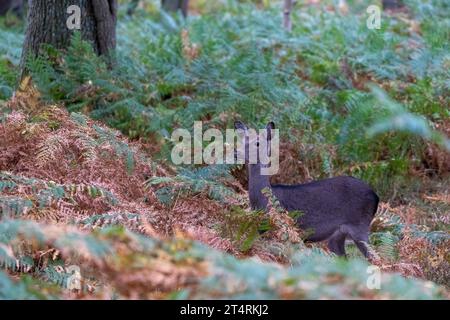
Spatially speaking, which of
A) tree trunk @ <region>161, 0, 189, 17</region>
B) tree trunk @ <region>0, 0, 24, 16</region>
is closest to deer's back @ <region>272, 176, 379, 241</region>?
tree trunk @ <region>0, 0, 24, 16</region>

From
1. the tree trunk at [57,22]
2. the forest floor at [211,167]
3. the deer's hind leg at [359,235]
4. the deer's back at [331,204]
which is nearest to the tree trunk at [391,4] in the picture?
the forest floor at [211,167]

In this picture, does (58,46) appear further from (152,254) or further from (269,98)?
(152,254)

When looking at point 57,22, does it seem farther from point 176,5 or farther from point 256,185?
point 176,5

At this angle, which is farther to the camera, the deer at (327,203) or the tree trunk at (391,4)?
the tree trunk at (391,4)

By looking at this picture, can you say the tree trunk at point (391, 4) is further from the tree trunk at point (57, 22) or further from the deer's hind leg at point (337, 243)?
the deer's hind leg at point (337, 243)

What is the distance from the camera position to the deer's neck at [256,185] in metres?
7.57

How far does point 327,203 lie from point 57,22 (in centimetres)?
365

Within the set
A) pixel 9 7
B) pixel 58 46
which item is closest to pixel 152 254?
pixel 58 46

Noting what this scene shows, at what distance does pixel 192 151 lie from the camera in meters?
8.41

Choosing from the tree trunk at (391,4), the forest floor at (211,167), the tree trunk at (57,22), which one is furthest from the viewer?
the tree trunk at (391,4)

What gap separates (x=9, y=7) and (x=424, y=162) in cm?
905

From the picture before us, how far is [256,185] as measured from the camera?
25.0 feet

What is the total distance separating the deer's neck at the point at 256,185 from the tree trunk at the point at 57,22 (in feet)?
9.20

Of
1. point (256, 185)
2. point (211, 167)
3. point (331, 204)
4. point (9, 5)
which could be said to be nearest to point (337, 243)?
point (331, 204)
